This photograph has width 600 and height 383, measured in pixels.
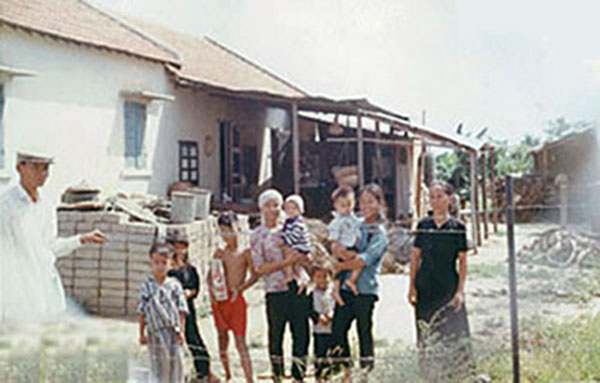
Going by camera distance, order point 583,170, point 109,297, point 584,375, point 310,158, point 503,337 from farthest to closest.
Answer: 1. point 310,158
2. point 583,170
3. point 109,297
4. point 503,337
5. point 584,375

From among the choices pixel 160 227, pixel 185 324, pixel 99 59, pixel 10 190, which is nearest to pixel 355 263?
pixel 185 324

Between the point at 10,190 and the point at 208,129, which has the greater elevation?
the point at 208,129

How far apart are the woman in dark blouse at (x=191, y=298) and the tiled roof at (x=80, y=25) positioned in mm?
2163

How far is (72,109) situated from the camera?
5453 mm

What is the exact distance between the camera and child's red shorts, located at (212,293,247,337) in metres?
4.38

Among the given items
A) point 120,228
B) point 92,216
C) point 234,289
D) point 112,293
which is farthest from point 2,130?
point 234,289

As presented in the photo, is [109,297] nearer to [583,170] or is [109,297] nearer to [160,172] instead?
[160,172]

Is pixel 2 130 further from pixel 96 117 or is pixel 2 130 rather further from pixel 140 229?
pixel 140 229

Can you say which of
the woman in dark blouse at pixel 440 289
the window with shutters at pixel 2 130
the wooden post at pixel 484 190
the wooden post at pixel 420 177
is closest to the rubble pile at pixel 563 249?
the wooden post at pixel 484 190

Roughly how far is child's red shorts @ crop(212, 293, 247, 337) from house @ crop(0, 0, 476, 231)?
3.40 ft

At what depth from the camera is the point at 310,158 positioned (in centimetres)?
605

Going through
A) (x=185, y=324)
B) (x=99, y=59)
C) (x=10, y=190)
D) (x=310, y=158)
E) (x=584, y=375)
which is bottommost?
(x=584, y=375)

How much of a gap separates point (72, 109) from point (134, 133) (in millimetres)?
572

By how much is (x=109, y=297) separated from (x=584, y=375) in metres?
3.35
